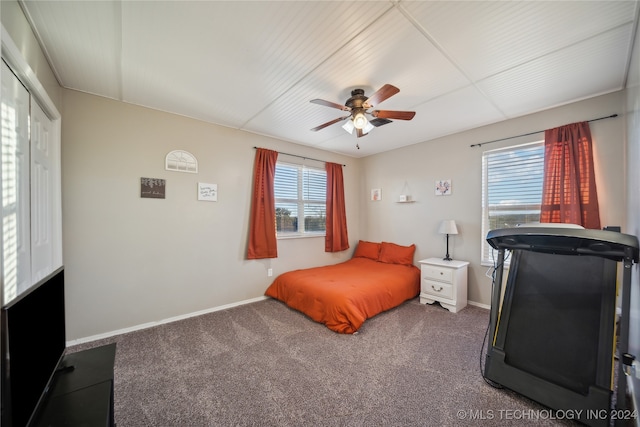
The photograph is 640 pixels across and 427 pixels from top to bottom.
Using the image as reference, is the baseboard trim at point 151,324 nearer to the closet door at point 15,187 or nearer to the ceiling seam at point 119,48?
the closet door at point 15,187

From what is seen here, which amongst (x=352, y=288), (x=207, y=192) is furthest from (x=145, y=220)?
(x=352, y=288)

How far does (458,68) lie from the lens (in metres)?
2.11

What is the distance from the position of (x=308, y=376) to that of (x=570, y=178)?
10.7 feet

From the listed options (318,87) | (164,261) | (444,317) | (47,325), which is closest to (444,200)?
(444,317)

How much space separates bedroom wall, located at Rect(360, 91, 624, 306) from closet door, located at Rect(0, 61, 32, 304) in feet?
13.9

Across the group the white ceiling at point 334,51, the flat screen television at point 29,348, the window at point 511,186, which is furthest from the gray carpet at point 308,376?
the white ceiling at point 334,51

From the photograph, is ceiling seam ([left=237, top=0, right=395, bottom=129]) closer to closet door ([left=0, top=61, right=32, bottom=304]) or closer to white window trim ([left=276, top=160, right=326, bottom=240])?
white window trim ([left=276, top=160, right=326, bottom=240])

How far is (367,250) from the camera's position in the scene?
4672mm

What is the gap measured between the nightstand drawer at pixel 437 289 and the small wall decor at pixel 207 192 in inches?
122

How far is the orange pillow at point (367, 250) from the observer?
179 inches

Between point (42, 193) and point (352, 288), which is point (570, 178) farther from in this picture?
point (42, 193)

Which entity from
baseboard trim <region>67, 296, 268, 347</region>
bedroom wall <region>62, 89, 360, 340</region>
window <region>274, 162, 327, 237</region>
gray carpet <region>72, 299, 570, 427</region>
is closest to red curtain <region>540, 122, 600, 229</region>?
gray carpet <region>72, 299, 570, 427</region>

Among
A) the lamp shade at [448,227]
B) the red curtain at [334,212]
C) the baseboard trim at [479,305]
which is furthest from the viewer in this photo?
the red curtain at [334,212]

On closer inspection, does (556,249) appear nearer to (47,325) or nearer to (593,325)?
(593,325)
